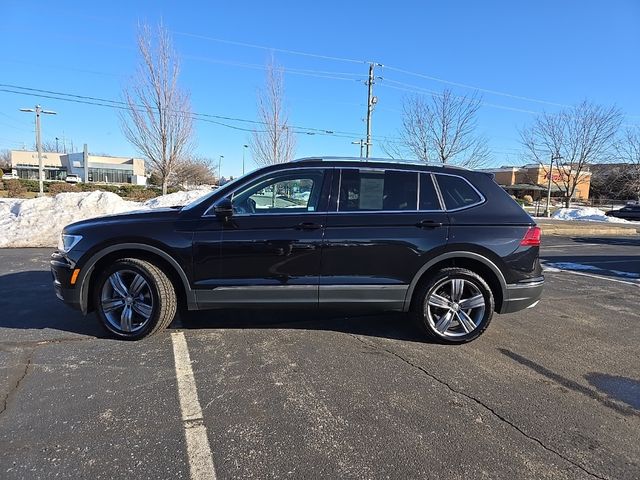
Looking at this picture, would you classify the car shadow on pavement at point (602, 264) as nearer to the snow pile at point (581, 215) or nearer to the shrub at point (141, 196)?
the shrub at point (141, 196)

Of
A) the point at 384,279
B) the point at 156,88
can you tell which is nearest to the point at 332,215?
the point at 384,279

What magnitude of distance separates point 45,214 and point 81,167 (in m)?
96.6

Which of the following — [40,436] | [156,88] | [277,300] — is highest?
[156,88]

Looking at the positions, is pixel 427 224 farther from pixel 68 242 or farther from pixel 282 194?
pixel 68 242

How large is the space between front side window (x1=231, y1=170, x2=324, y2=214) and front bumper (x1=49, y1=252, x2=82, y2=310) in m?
1.73

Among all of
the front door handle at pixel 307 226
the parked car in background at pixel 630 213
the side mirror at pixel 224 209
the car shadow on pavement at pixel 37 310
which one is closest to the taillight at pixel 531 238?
the front door handle at pixel 307 226

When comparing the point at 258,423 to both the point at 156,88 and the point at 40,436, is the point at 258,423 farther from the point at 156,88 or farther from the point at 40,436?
the point at 156,88

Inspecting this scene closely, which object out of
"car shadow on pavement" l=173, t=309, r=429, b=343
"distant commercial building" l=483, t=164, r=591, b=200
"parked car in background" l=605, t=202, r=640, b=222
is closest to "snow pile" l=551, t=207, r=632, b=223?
"parked car in background" l=605, t=202, r=640, b=222

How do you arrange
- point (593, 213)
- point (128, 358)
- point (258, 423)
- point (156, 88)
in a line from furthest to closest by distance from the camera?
1. point (593, 213)
2. point (156, 88)
3. point (128, 358)
4. point (258, 423)

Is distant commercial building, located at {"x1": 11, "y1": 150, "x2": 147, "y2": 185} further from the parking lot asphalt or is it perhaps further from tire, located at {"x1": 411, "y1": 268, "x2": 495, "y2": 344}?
tire, located at {"x1": 411, "y1": 268, "x2": 495, "y2": 344}

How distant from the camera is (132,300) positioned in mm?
4539

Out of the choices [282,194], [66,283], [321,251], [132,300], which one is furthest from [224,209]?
[66,283]

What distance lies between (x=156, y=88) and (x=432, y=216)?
68.6 feet

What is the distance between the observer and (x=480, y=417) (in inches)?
126
